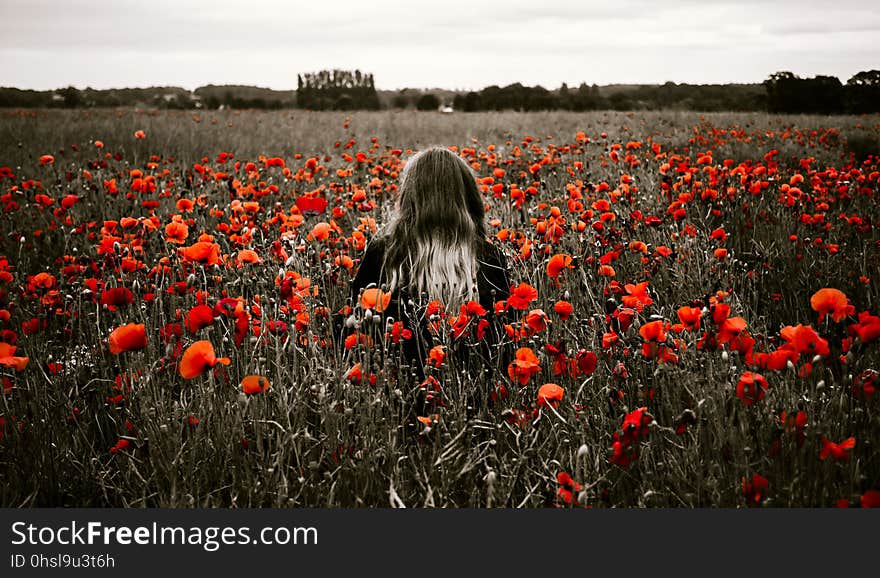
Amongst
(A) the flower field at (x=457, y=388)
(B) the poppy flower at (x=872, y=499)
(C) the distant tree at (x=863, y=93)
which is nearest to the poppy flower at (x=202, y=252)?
(A) the flower field at (x=457, y=388)

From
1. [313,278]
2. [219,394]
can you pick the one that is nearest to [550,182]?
[313,278]

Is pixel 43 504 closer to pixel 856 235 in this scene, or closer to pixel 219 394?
pixel 219 394

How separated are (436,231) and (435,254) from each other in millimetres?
127

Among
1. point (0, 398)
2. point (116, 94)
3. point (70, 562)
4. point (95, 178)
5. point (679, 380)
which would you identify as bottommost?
point (70, 562)

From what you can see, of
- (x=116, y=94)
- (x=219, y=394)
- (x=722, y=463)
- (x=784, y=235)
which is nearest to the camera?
(x=722, y=463)

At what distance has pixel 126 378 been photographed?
215cm

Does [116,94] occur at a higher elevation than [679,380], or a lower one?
higher

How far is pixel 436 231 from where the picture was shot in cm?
273

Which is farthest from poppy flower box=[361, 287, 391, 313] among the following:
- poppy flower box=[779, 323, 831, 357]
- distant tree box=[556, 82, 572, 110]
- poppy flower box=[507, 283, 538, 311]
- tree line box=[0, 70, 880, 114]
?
distant tree box=[556, 82, 572, 110]

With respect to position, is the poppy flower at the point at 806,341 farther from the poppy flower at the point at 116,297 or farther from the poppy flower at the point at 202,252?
the poppy flower at the point at 116,297

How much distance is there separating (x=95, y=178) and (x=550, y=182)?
4.21 metres

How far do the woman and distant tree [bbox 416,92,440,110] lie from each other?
63.8 ft

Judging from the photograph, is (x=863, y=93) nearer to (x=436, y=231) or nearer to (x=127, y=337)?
(x=436, y=231)

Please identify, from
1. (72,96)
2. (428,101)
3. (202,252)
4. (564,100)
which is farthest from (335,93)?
(202,252)
